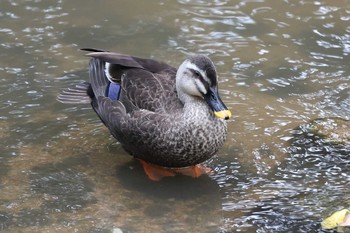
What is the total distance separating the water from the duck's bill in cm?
65

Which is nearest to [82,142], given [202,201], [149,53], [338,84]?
[202,201]

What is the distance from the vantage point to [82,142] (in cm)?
635

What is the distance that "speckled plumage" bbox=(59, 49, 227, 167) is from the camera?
5496 millimetres

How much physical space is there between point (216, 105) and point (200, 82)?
9.1 inches

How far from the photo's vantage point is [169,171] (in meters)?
5.99

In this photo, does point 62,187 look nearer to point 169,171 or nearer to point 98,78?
point 169,171

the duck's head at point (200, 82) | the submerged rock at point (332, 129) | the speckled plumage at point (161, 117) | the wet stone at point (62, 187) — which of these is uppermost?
the duck's head at point (200, 82)

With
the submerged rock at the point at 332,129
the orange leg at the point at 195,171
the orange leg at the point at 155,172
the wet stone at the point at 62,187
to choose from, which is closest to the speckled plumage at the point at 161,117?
the orange leg at the point at 155,172

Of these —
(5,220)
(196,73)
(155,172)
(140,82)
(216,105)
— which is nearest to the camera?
(5,220)

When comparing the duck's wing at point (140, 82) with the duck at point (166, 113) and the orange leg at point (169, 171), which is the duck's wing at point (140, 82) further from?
the orange leg at point (169, 171)

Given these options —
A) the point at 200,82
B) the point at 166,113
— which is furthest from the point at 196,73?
the point at 166,113

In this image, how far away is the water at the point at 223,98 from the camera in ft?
17.4

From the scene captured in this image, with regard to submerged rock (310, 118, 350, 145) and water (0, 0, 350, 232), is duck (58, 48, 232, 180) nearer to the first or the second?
water (0, 0, 350, 232)

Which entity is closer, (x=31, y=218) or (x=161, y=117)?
(x=31, y=218)
